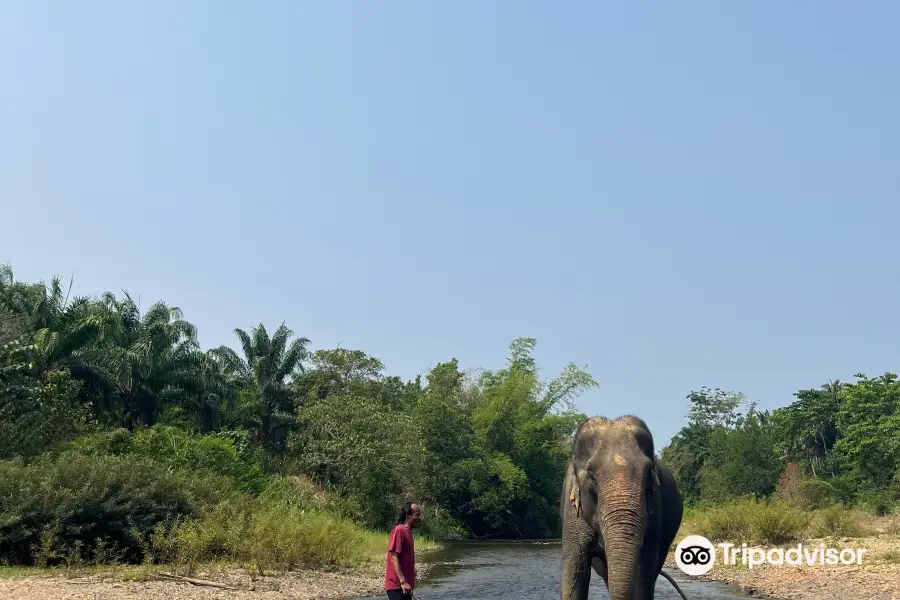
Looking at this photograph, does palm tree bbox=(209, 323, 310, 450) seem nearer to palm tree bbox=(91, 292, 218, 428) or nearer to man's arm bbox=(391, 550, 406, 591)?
palm tree bbox=(91, 292, 218, 428)

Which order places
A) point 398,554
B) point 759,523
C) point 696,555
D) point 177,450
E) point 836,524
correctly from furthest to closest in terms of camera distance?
point 177,450 < point 836,524 < point 759,523 < point 696,555 < point 398,554

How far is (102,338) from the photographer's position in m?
41.3

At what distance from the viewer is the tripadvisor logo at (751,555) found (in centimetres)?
2622

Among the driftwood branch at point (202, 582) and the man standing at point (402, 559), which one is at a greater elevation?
the man standing at point (402, 559)

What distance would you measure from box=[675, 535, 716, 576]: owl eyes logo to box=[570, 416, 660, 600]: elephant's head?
766 inches

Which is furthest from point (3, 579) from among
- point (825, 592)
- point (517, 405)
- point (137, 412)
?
point (517, 405)

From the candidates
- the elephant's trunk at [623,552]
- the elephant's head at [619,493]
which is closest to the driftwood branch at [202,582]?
the elephant's head at [619,493]

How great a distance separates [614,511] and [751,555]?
24.0 meters

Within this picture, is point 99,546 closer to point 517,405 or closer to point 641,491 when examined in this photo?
point 641,491

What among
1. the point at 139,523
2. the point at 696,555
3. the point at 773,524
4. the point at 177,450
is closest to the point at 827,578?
the point at 696,555

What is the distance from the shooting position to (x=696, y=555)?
30.2m

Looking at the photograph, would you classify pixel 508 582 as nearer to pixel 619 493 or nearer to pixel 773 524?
pixel 773 524

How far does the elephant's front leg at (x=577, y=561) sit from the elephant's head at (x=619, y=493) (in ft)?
0.48

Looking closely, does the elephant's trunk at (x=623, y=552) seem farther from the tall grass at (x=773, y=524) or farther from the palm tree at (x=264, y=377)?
the palm tree at (x=264, y=377)
